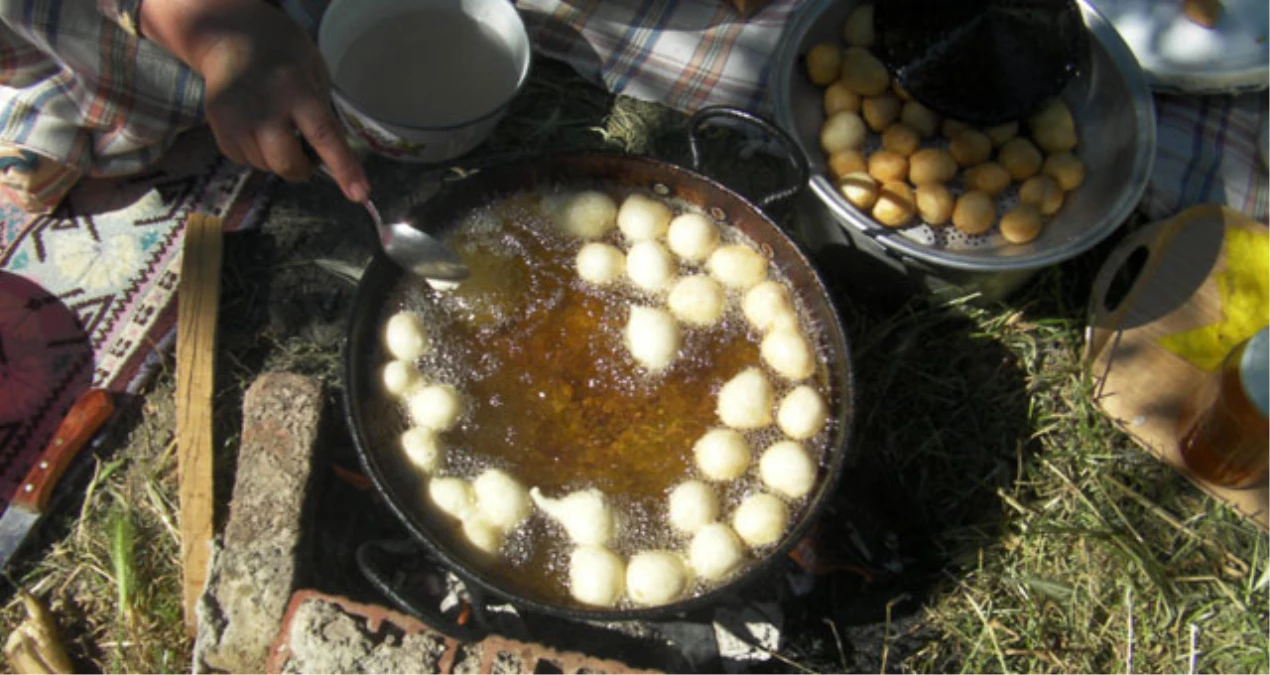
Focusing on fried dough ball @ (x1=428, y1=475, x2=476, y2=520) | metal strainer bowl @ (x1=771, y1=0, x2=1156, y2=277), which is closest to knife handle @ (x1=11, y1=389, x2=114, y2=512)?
fried dough ball @ (x1=428, y1=475, x2=476, y2=520)

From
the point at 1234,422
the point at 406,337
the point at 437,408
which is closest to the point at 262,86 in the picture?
the point at 406,337

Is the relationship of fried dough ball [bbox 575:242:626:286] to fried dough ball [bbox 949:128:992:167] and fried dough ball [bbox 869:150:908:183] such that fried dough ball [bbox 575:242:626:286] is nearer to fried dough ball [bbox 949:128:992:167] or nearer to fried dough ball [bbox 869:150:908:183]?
fried dough ball [bbox 869:150:908:183]

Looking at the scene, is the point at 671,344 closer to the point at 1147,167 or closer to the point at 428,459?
the point at 428,459

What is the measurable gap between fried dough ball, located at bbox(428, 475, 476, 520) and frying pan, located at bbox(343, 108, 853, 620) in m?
0.04

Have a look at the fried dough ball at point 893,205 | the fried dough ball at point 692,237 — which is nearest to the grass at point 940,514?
the fried dough ball at point 893,205

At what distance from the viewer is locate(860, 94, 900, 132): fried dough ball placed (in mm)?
2102

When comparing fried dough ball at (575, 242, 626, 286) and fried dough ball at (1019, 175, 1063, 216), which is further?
fried dough ball at (1019, 175, 1063, 216)

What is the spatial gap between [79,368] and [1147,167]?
2382 mm

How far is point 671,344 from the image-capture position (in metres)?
1.83

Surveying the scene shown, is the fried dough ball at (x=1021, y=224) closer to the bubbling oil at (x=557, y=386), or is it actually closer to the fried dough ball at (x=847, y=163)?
the fried dough ball at (x=847, y=163)

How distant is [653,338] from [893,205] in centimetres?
61

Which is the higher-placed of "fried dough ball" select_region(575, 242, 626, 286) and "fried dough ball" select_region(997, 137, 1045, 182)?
"fried dough ball" select_region(997, 137, 1045, 182)

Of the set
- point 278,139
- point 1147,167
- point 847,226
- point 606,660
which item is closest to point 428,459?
point 606,660

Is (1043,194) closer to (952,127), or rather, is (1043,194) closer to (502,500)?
(952,127)
